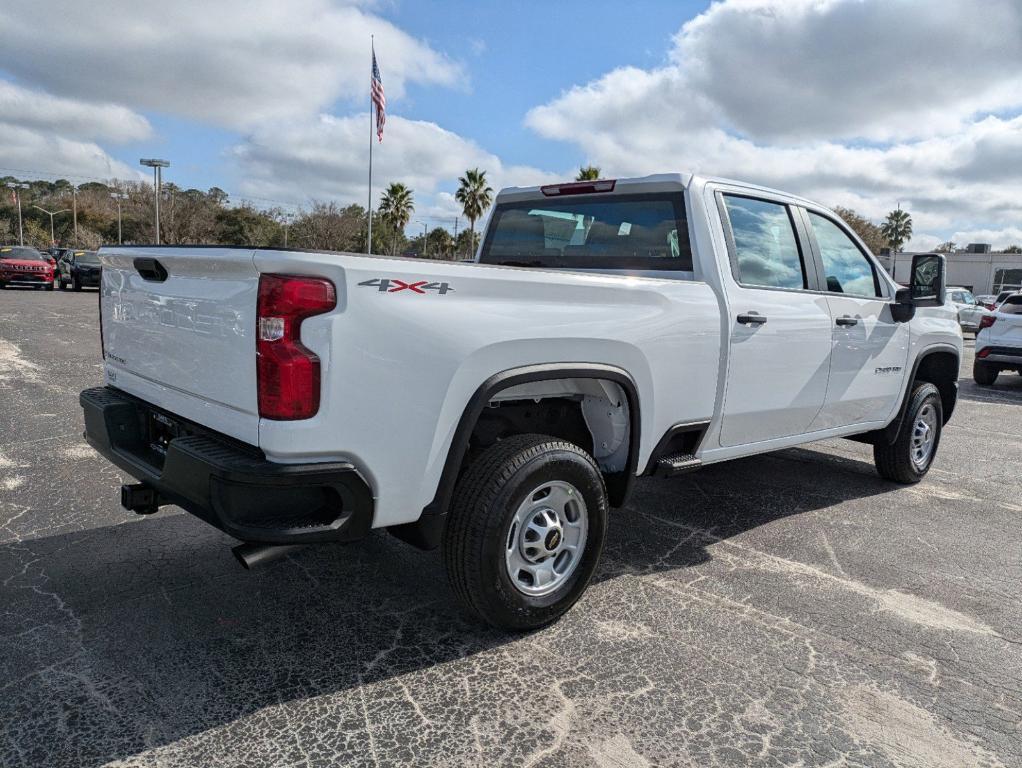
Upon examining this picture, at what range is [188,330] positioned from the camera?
2.77m

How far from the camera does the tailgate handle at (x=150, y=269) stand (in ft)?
9.65

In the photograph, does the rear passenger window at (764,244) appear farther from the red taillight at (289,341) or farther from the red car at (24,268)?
the red car at (24,268)

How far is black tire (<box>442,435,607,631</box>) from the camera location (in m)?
2.83

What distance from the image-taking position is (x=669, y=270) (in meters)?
3.89

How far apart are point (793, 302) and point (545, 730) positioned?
8.95 ft

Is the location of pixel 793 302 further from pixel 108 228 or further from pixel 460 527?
pixel 108 228

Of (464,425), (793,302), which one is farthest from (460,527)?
(793,302)

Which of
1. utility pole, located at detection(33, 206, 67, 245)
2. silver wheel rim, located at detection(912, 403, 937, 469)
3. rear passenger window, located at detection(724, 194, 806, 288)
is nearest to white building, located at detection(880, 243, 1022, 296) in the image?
silver wheel rim, located at detection(912, 403, 937, 469)

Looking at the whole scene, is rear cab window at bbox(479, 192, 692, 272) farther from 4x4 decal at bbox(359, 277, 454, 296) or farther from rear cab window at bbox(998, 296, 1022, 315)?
rear cab window at bbox(998, 296, 1022, 315)

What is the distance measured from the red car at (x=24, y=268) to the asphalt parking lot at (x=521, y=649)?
2499 cm

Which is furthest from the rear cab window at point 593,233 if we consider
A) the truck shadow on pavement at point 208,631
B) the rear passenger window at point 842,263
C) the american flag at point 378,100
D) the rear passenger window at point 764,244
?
the american flag at point 378,100

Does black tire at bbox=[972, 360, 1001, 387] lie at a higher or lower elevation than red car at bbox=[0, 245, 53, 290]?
lower

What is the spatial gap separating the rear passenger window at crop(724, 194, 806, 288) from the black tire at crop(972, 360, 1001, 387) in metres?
9.78

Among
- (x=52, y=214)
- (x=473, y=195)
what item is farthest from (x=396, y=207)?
(x=52, y=214)
